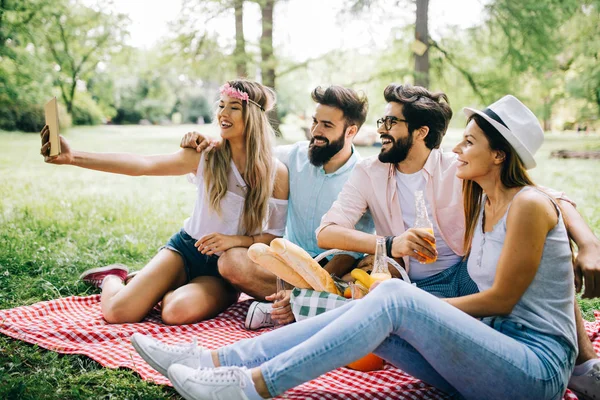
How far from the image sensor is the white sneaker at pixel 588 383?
2428 mm

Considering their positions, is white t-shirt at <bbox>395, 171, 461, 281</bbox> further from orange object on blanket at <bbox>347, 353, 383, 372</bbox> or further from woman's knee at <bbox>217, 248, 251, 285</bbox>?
woman's knee at <bbox>217, 248, 251, 285</bbox>

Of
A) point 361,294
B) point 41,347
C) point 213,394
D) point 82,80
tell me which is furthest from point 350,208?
point 82,80

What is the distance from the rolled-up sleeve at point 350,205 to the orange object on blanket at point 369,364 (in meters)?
0.79

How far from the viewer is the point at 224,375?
2.06 meters

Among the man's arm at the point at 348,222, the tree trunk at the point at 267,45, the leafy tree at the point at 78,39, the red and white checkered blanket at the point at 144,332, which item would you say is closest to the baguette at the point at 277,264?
the man's arm at the point at 348,222

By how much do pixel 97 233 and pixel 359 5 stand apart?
5.80 m

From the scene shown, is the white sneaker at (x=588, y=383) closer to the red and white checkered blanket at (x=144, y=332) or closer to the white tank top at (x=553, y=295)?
the red and white checkered blanket at (x=144, y=332)

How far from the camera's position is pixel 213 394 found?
2045mm

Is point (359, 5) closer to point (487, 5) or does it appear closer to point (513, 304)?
point (487, 5)

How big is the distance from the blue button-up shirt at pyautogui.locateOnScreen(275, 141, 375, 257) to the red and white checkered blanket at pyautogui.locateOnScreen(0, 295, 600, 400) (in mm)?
615

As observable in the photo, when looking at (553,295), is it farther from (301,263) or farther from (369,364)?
(301,263)

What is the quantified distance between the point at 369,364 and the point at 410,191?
107cm

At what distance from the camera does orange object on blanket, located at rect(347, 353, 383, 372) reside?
9.14ft

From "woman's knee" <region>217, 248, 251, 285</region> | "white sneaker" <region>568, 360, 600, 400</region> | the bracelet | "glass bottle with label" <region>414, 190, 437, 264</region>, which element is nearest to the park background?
"woman's knee" <region>217, 248, 251, 285</region>
